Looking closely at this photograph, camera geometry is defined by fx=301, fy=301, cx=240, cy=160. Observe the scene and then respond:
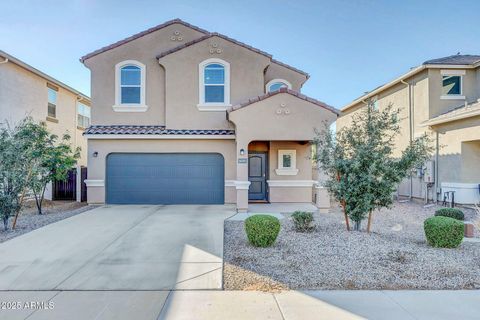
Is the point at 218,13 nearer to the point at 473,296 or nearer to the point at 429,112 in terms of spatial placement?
the point at 429,112

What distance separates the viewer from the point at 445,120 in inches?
537

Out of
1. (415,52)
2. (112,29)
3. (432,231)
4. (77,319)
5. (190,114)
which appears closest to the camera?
(77,319)

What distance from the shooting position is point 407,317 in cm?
407

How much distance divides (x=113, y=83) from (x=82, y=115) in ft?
30.2

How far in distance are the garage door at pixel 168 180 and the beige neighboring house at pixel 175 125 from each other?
0.04 metres

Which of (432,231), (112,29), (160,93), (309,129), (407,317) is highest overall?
(112,29)

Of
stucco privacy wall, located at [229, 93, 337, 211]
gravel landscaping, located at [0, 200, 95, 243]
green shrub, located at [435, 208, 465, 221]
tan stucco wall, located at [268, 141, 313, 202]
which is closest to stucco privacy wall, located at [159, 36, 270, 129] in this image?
stucco privacy wall, located at [229, 93, 337, 211]

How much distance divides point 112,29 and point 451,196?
17782 mm

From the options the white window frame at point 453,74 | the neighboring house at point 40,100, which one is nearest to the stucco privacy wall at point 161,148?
the neighboring house at point 40,100

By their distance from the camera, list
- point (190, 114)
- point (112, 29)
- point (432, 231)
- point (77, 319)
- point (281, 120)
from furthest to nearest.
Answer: point (112, 29) < point (190, 114) < point (281, 120) < point (432, 231) < point (77, 319)

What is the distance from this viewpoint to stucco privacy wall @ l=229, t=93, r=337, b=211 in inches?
459

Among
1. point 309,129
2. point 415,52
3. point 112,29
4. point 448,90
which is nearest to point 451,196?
point 448,90

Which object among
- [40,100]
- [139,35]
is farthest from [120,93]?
[40,100]

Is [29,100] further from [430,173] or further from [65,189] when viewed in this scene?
[430,173]
